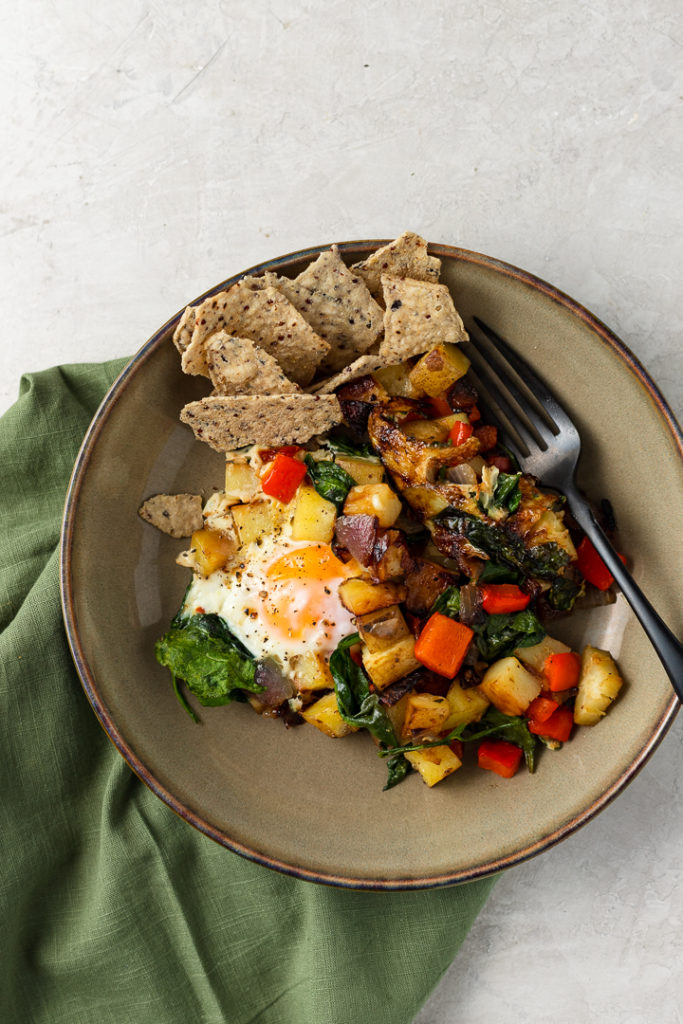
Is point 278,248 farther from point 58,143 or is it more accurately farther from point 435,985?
point 435,985

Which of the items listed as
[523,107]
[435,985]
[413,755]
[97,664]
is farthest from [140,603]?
[523,107]

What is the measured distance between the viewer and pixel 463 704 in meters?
3.91

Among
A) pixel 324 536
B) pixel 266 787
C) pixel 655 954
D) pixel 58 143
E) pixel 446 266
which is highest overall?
pixel 58 143

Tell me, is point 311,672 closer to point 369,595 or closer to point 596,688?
point 369,595

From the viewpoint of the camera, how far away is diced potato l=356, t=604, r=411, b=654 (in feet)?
12.6

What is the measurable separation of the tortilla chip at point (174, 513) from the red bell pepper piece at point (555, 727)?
6.54ft

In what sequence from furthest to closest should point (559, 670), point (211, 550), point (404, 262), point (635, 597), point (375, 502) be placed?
point (211, 550) → point (559, 670) → point (375, 502) → point (404, 262) → point (635, 597)

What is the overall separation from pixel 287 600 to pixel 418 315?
1515 millimetres

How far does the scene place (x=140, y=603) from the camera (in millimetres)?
4211

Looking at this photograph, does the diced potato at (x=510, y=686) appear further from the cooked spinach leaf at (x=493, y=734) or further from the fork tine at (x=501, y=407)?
the fork tine at (x=501, y=407)

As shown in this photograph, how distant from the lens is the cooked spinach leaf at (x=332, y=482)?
4004 mm

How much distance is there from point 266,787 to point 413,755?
800 mm

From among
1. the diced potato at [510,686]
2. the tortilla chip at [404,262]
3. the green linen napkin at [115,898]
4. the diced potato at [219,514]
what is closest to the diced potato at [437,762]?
the diced potato at [510,686]

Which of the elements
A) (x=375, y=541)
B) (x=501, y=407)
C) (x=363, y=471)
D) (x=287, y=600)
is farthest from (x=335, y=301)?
(x=287, y=600)
